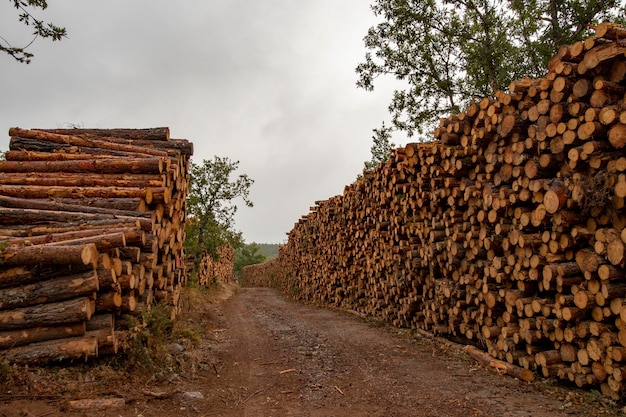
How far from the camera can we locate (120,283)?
556 cm

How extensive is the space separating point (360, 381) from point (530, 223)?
302cm

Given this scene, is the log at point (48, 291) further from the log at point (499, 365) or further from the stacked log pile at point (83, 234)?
the log at point (499, 365)

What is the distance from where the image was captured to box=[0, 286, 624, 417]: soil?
4320mm

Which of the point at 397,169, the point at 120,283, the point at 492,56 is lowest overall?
the point at 120,283

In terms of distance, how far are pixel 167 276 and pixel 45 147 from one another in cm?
342

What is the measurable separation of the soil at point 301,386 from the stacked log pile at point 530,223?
0.52m

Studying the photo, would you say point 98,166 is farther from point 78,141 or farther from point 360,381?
point 360,381

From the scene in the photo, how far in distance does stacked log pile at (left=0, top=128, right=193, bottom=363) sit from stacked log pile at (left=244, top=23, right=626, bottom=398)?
4.90 meters

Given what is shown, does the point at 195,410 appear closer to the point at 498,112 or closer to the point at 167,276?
the point at 167,276

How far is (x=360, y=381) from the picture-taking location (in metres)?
5.61

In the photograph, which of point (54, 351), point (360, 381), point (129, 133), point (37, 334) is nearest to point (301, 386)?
point (360, 381)

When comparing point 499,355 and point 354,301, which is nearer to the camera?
point 499,355

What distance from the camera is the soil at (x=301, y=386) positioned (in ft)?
14.2

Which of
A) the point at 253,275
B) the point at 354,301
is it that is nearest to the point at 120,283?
the point at 354,301
